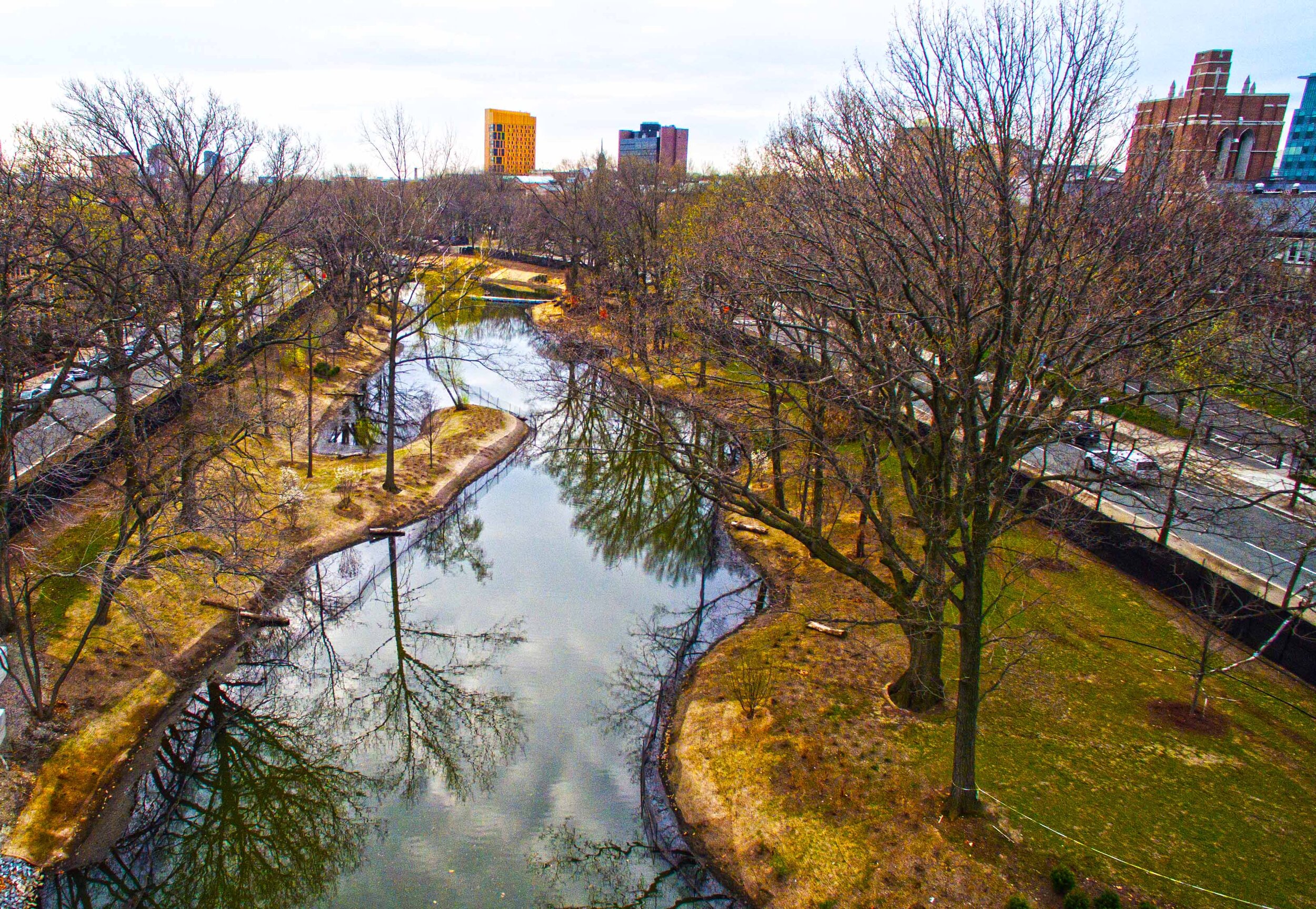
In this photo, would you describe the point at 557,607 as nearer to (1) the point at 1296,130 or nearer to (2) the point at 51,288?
(2) the point at 51,288

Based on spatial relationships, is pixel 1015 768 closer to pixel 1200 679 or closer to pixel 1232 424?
pixel 1200 679

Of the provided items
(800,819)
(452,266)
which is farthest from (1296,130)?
(800,819)

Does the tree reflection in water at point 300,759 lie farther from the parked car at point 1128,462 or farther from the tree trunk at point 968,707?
the parked car at point 1128,462

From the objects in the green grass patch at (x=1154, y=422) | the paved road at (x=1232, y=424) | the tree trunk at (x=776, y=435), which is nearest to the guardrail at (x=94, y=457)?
the tree trunk at (x=776, y=435)

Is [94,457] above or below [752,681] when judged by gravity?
above

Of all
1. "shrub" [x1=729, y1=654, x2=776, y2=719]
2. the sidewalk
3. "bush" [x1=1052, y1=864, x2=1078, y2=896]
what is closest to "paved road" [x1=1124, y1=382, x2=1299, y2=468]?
the sidewalk

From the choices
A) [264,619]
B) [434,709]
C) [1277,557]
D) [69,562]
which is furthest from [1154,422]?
[69,562]
